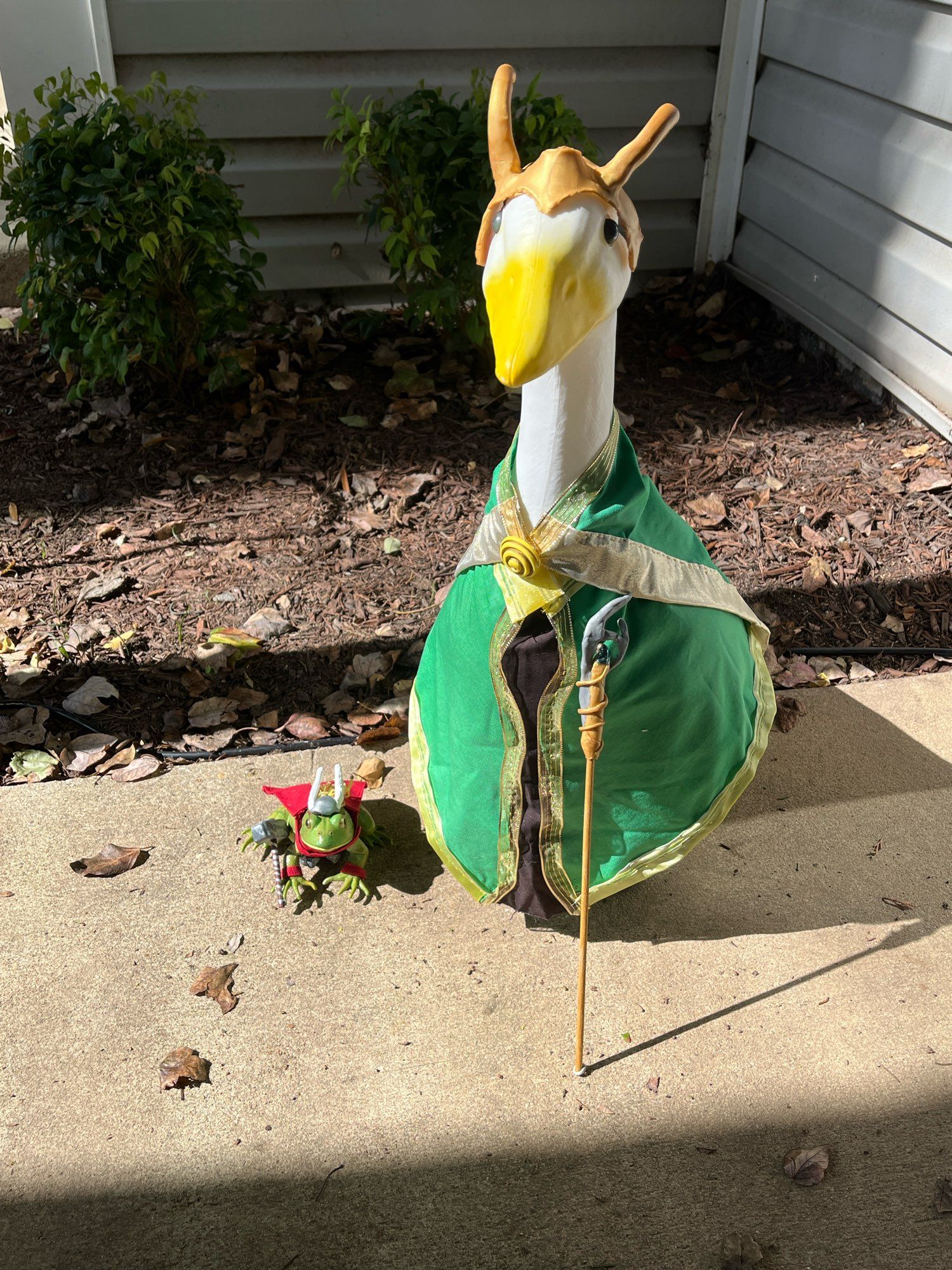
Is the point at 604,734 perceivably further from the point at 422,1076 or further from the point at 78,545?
the point at 78,545

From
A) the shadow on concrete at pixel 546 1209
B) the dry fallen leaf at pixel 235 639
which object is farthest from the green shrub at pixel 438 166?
the shadow on concrete at pixel 546 1209

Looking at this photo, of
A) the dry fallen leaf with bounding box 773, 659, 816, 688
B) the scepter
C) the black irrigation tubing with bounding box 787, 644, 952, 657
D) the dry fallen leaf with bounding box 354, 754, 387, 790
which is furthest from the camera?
the black irrigation tubing with bounding box 787, 644, 952, 657

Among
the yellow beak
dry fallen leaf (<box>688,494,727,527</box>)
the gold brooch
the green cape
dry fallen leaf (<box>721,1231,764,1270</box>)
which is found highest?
the yellow beak

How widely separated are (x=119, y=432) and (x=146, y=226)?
85 cm

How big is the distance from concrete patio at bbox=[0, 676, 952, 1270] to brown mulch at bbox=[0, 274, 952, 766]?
0.53 m

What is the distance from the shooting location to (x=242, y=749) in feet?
10.1

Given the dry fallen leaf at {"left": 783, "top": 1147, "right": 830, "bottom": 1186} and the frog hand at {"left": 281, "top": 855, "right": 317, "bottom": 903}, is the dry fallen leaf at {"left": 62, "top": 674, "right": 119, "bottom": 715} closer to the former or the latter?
the frog hand at {"left": 281, "top": 855, "right": 317, "bottom": 903}

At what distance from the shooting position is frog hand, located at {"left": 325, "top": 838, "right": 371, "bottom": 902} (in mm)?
2580

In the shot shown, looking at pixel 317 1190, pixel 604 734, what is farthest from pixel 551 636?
pixel 317 1190

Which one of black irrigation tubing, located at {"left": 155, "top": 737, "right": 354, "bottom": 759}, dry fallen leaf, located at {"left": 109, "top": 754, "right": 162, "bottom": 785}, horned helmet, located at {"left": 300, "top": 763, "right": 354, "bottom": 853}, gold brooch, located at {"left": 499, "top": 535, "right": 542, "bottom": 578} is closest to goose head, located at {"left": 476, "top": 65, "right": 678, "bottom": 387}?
gold brooch, located at {"left": 499, "top": 535, "right": 542, "bottom": 578}

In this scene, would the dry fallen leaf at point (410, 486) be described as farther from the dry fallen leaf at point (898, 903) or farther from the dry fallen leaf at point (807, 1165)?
the dry fallen leaf at point (807, 1165)

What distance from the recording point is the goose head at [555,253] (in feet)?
5.29

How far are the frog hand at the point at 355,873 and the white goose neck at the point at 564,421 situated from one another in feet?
3.45

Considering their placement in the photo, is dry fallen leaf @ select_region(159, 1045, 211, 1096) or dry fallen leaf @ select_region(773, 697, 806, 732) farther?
dry fallen leaf @ select_region(773, 697, 806, 732)
